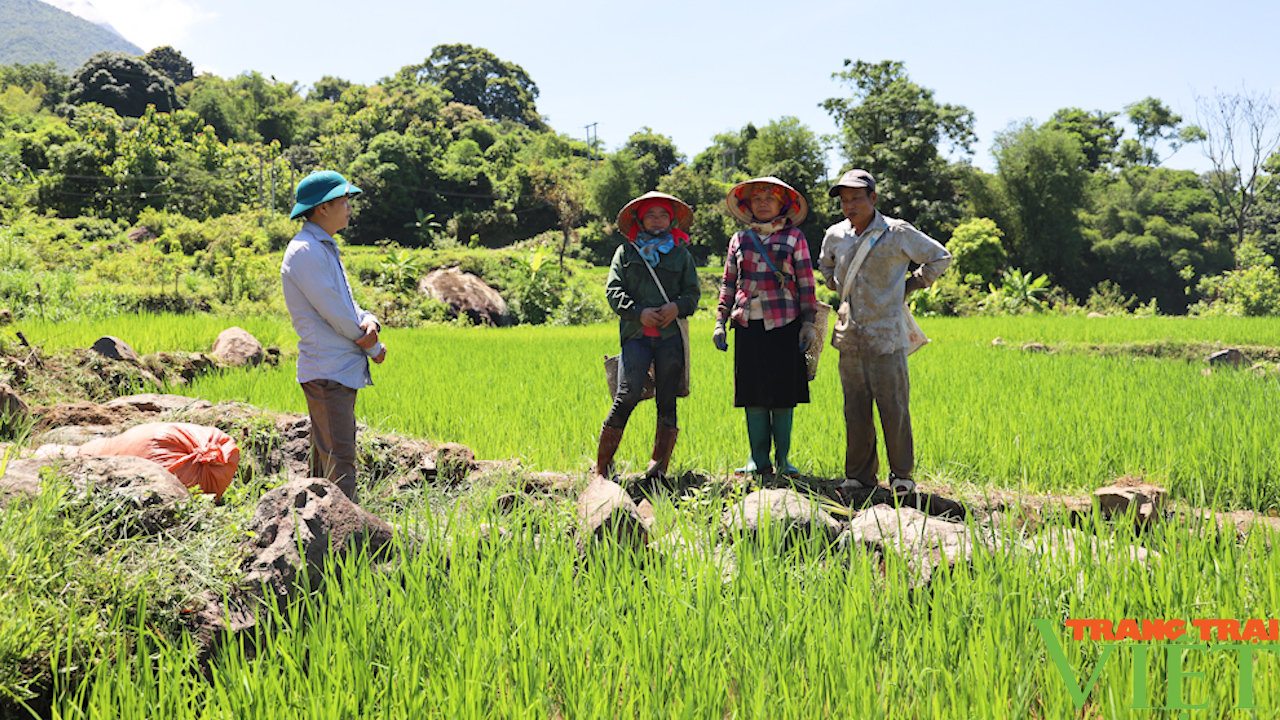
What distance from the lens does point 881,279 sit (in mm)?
3443

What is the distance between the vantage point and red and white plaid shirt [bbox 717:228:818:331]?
3.68 metres

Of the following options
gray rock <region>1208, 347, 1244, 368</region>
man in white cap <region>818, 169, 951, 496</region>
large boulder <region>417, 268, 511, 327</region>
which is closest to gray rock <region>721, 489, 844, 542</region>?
man in white cap <region>818, 169, 951, 496</region>

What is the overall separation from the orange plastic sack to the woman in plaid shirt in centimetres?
240

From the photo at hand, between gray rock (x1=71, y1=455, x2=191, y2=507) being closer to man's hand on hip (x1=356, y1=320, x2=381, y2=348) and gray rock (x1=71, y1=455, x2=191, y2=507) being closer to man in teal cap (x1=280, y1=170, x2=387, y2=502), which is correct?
man in teal cap (x1=280, y1=170, x2=387, y2=502)

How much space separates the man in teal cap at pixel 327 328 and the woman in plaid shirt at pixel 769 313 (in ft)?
5.83

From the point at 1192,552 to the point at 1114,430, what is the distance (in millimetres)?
2573

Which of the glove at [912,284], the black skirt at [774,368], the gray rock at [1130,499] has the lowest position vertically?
the gray rock at [1130,499]

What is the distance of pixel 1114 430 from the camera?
431cm

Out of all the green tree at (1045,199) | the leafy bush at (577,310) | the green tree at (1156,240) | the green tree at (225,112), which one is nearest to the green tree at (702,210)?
the green tree at (1045,199)

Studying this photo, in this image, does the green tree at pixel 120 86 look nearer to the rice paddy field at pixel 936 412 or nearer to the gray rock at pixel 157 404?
the rice paddy field at pixel 936 412

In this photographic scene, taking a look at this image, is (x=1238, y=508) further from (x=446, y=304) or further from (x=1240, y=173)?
(x=1240, y=173)

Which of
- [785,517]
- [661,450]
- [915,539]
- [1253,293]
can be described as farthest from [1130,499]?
[1253,293]

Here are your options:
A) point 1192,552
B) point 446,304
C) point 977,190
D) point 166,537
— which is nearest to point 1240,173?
point 977,190

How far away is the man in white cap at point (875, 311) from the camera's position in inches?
133
